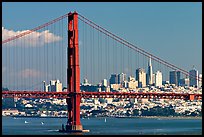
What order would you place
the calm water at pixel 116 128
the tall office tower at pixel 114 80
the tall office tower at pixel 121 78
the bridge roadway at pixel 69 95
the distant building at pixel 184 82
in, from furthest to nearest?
the tall office tower at pixel 114 80 → the tall office tower at pixel 121 78 → the distant building at pixel 184 82 → the calm water at pixel 116 128 → the bridge roadway at pixel 69 95

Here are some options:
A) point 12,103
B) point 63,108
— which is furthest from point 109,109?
point 12,103

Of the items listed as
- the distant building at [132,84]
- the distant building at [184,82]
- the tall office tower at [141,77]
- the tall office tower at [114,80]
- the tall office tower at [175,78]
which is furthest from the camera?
the tall office tower at [114,80]

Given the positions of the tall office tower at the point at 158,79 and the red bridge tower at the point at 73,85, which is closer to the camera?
the red bridge tower at the point at 73,85

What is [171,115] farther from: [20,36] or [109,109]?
[20,36]

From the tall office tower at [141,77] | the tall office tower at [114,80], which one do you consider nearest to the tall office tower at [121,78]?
the tall office tower at [114,80]

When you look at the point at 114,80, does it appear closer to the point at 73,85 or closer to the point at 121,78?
the point at 121,78

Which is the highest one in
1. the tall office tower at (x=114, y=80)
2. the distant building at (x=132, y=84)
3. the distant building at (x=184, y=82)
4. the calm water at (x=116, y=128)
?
the tall office tower at (x=114, y=80)

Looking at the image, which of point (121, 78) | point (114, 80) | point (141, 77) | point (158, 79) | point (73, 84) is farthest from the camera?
point (114, 80)

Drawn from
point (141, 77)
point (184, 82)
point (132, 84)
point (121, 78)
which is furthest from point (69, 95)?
point (121, 78)

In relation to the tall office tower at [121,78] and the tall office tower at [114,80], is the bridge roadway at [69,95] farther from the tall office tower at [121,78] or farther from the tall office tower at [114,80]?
the tall office tower at [114,80]

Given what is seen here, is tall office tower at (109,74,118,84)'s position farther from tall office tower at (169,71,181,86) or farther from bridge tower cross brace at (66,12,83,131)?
bridge tower cross brace at (66,12,83,131)

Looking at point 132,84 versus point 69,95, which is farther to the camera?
point 132,84

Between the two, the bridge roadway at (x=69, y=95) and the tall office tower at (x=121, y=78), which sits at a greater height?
the tall office tower at (x=121, y=78)
